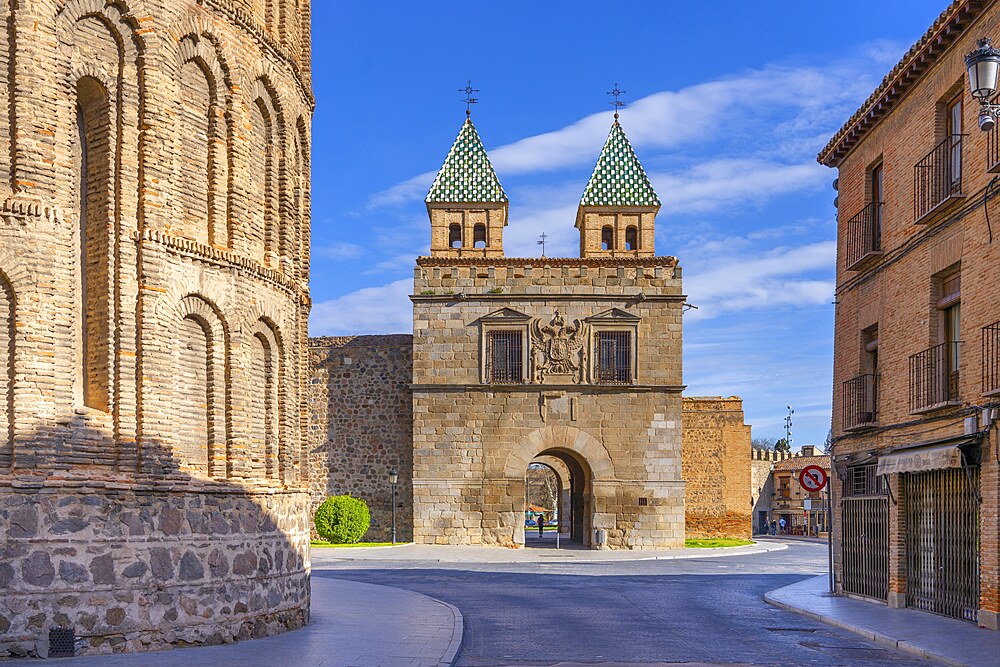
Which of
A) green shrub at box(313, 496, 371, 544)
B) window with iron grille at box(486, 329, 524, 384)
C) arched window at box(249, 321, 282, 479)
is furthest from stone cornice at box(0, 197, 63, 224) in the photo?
green shrub at box(313, 496, 371, 544)

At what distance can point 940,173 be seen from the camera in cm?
1770

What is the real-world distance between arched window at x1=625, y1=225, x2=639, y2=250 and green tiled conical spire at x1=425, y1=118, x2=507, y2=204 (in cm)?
485

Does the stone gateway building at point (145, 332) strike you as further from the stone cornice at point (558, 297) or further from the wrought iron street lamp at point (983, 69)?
the stone cornice at point (558, 297)

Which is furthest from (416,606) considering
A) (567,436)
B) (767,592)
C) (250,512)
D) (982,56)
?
(567,436)

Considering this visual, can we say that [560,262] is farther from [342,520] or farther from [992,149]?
[992,149]

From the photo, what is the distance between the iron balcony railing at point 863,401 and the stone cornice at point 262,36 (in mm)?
11115

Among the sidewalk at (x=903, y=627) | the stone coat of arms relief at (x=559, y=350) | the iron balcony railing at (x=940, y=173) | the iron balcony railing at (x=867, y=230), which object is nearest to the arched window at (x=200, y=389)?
the sidewalk at (x=903, y=627)

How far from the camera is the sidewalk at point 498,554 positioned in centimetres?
3142

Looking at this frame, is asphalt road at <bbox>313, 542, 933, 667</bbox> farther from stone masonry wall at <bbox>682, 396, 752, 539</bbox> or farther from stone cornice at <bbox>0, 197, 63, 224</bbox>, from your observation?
stone masonry wall at <bbox>682, 396, 752, 539</bbox>

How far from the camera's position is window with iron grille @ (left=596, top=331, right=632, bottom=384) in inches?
1438

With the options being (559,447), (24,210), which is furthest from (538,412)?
(24,210)

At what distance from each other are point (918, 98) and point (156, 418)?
1329 cm

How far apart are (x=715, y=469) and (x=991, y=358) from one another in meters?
28.0

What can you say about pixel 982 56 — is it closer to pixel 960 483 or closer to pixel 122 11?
pixel 960 483
